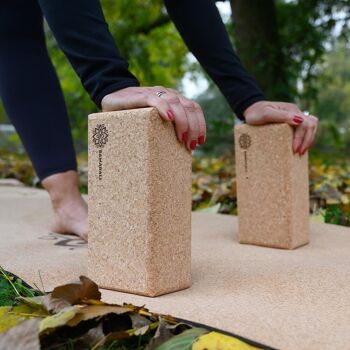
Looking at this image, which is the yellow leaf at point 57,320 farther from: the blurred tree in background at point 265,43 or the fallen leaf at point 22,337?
the blurred tree in background at point 265,43

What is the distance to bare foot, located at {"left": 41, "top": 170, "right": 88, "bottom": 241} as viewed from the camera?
5.52 feet

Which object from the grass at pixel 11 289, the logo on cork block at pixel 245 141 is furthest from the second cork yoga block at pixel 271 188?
the grass at pixel 11 289

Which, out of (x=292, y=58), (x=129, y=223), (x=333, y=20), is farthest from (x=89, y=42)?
(x=292, y=58)

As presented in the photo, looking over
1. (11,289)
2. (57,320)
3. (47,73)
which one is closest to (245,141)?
(47,73)

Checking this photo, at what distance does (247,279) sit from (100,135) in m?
0.42

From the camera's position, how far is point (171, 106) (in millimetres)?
1060

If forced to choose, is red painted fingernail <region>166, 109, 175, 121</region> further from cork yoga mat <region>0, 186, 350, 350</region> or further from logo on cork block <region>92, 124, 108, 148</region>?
cork yoga mat <region>0, 186, 350, 350</region>

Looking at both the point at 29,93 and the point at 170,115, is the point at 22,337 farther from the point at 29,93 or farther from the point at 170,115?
the point at 29,93

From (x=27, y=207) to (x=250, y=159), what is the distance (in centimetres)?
98

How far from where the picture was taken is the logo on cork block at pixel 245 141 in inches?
63.6

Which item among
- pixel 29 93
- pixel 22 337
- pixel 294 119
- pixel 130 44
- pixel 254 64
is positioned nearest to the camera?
pixel 22 337

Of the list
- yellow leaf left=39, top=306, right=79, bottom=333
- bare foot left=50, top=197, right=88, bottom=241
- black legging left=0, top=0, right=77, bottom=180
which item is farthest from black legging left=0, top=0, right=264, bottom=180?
yellow leaf left=39, top=306, right=79, bottom=333

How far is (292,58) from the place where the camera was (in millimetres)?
4309

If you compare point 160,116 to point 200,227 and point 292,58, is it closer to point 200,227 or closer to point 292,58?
point 200,227
